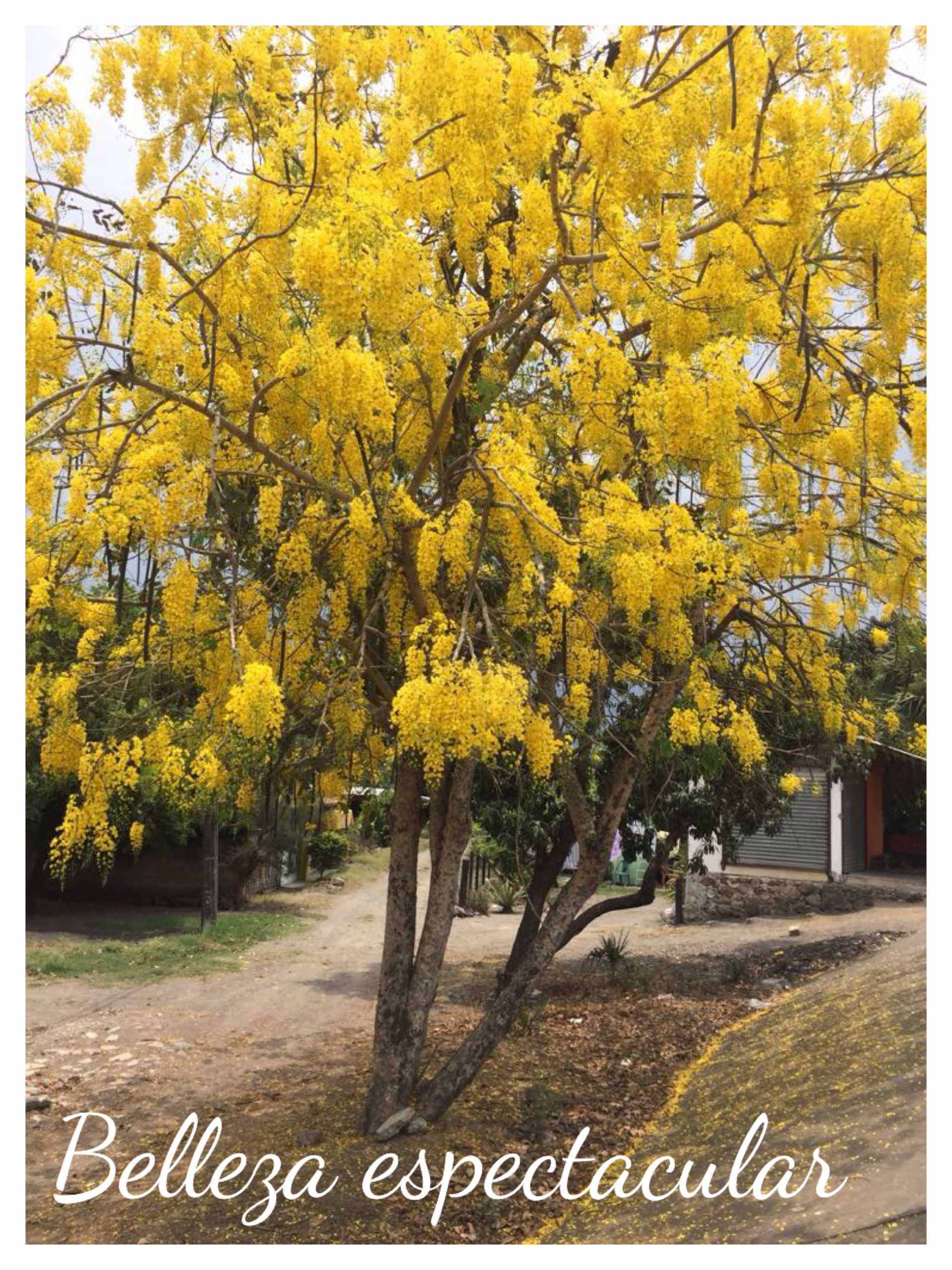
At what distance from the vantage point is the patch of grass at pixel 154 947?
7949 mm

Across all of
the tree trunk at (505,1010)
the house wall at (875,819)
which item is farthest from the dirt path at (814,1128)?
the house wall at (875,819)

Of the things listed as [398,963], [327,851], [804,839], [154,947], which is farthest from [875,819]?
[398,963]

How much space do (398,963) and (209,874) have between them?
5.66 m

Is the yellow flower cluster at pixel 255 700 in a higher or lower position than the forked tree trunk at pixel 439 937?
higher

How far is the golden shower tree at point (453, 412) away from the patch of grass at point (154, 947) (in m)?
4.28

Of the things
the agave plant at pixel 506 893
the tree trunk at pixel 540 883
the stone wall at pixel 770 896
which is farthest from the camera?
the agave plant at pixel 506 893

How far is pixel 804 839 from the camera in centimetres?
1020

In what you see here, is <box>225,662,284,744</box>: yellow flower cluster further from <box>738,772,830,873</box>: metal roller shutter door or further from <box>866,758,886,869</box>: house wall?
<box>866,758,886,869</box>: house wall

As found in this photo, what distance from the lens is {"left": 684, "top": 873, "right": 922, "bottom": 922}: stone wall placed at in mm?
9938

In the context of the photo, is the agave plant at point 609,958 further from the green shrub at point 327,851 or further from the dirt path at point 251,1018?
the green shrub at point 327,851

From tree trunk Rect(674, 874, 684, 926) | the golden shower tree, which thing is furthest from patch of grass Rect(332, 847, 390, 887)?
the golden shower tree

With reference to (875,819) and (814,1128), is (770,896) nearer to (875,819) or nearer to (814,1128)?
(875,819)

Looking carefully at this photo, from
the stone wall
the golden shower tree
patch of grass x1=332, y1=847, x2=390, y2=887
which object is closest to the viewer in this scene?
the golden shower tree

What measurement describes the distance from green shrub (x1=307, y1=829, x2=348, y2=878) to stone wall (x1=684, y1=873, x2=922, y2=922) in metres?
4.98
